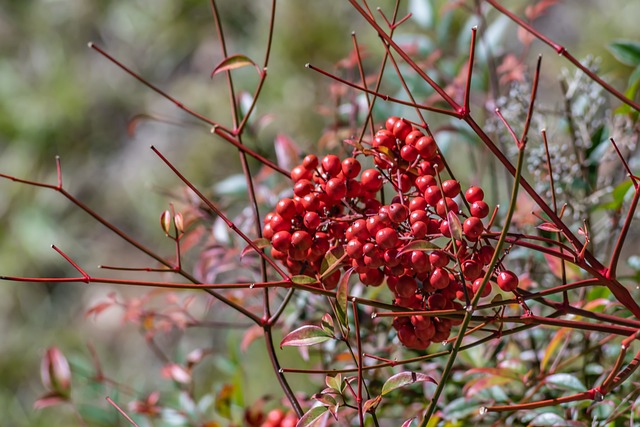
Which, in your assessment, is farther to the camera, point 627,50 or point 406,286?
point 627,50

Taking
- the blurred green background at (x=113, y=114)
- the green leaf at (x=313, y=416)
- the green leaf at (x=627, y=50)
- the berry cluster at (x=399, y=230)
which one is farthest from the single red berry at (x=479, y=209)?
the blurred green background at (x=113, y=114)

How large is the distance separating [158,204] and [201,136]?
0.28 m

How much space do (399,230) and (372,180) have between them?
0.03m

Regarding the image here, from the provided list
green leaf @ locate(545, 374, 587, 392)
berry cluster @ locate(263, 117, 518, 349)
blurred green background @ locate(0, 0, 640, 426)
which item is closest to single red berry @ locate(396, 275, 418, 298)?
berry cluster @ locate(263, 117, 518, 349)

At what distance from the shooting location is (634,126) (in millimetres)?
586

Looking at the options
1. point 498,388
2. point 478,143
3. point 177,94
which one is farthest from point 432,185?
point 177,94

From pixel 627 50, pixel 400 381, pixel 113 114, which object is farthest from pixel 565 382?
pixel 113 114

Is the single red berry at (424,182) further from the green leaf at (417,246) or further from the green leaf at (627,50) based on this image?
the green leaf at (627,50)

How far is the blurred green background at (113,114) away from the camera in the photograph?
7.29 feet

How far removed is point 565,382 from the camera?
462 millimetres

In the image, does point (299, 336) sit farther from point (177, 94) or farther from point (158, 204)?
point (177, 94)

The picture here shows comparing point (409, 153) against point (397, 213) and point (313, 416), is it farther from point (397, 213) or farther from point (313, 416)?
point (313, 416)

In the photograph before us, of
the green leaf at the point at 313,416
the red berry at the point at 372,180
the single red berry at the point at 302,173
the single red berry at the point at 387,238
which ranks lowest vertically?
the green leaf at the point at 313,416

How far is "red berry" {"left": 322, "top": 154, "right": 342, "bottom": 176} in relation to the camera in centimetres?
38
